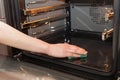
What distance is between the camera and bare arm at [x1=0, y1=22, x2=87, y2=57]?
2.76ft

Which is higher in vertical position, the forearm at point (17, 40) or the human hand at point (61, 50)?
the forearm at point (17, 40)

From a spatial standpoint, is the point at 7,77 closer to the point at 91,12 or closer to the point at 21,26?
the point at 21,26

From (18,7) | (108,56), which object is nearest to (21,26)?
(18,7)

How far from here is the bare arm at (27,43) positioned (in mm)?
841

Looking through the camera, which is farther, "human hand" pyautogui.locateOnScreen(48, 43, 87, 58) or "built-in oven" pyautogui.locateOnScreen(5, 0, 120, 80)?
"human hand" pyautogui.locateOnScreen(48, 43, 87, 58)

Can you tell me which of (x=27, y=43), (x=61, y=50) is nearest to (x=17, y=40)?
(x=27, y=43)

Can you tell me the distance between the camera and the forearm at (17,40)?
838 millimetres

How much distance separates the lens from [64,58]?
2.95 ft

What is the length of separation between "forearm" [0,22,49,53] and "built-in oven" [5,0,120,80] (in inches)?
3.2

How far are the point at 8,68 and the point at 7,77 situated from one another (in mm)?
77

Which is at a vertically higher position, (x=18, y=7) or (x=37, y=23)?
(x=18, y=7)

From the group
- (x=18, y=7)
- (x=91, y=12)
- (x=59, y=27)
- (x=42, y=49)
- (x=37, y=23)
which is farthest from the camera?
(x=59, y=27)

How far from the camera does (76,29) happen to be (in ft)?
4.55

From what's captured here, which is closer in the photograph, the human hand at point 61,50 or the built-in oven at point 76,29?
the built-in oven at point 76,29
